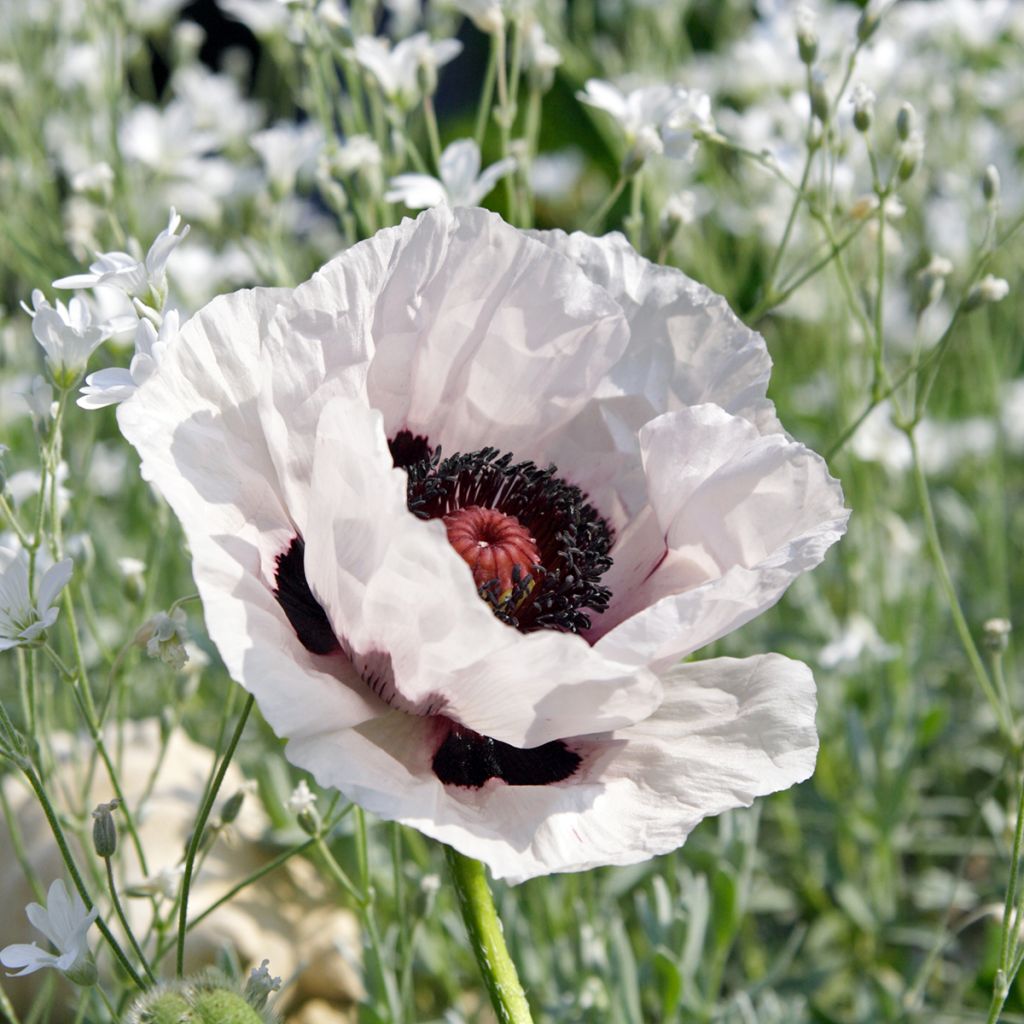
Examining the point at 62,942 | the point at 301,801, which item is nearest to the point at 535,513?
the point at 301,801

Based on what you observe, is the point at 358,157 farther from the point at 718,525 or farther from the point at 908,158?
the point at 718,525

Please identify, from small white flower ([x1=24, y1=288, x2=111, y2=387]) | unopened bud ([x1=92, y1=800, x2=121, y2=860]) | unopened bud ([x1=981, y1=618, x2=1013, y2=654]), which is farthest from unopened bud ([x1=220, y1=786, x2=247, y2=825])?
unopened bud ([x1=981, y1=618, x2=1013, y2=654])

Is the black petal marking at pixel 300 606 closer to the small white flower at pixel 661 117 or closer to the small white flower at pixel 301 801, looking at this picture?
the small white flower at pixel 301 801

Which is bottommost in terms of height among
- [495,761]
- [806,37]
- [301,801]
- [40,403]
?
[301,801]

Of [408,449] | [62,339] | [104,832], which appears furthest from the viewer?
[408,449]

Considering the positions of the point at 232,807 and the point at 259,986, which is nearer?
the point at 259,986

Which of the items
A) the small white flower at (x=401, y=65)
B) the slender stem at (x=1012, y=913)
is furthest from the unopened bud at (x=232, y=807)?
the small white flower at (x=401, y=65)

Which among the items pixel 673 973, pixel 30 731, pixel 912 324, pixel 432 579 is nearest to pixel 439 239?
pixel 432 579
